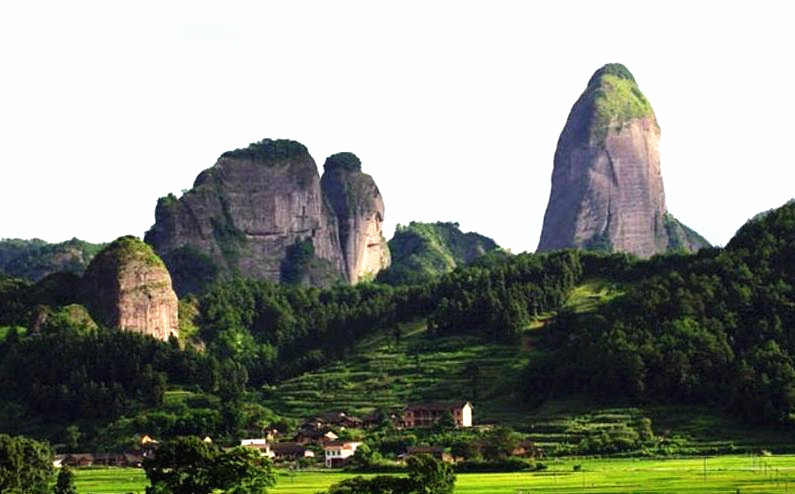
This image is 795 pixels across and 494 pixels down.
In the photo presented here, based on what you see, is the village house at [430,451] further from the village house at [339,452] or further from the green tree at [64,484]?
the green tree at [64,484]

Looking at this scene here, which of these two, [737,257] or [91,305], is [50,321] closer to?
[91,305]

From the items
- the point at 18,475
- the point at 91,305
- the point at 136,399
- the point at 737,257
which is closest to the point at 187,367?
the point at 136,399

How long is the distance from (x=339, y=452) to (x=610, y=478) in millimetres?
34841

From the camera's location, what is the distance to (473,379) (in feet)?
545

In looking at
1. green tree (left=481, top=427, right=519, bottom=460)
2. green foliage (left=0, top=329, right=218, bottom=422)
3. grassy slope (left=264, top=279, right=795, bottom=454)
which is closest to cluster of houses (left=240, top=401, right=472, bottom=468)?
grassy slope (left=264, top=279, right=795, bottom=454)

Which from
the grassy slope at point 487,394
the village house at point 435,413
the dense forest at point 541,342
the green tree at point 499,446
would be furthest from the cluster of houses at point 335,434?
the dense forest at point 541,342

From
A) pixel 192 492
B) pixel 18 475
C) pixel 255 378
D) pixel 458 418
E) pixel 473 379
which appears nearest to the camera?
pixel 192 492

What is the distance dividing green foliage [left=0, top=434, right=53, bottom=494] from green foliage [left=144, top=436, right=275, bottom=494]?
368 inches

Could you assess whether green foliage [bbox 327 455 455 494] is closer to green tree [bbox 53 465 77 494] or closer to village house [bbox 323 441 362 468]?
green tree [bbox 53 465 77 494]

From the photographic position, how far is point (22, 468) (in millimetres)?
99188

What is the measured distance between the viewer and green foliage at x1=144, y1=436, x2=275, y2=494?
88938 mm

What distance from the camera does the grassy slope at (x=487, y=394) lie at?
457 feet

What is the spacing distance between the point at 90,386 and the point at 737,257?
213 feet

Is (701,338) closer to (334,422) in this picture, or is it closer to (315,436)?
(334,422)
